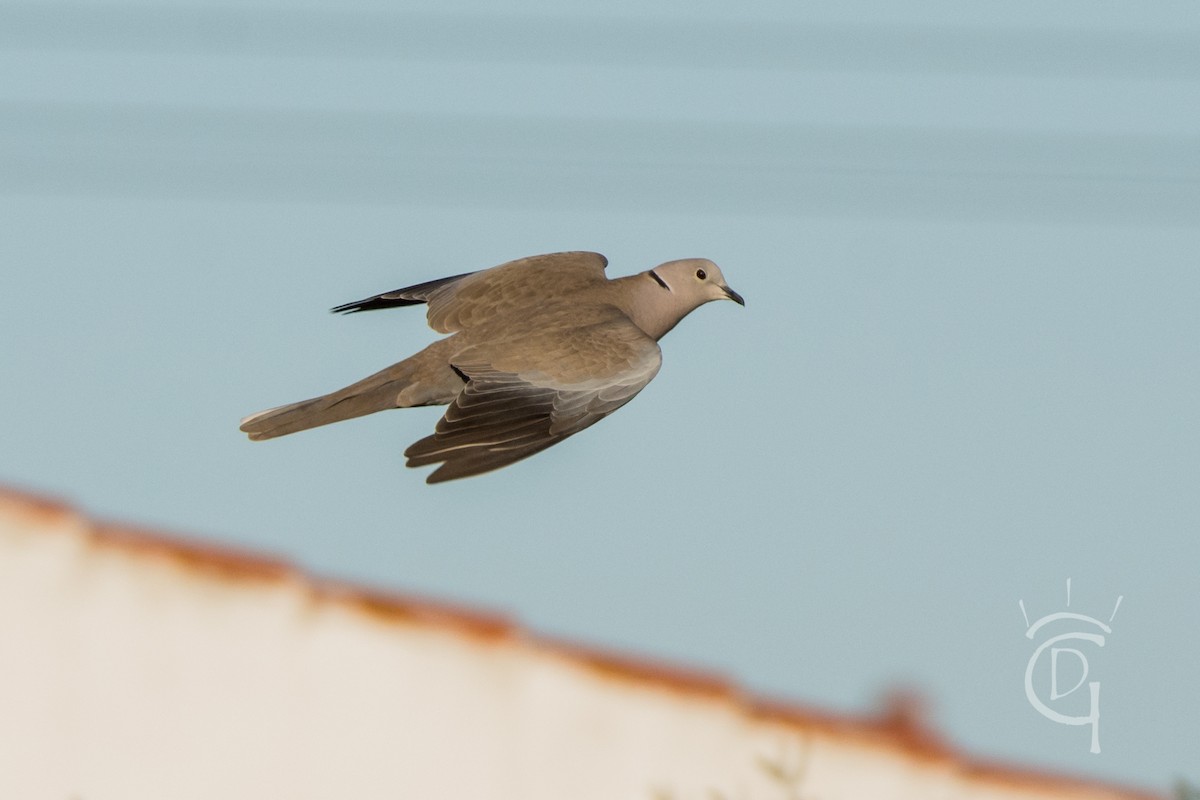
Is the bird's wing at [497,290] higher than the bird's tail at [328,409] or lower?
higher

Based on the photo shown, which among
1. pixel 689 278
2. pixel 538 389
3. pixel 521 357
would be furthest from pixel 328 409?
pixel 689 278

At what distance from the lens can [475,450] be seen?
780 cm

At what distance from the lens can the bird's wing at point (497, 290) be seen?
9070mm

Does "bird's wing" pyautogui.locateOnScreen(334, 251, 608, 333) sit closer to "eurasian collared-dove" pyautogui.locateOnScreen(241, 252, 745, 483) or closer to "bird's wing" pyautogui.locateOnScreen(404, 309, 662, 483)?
"eurasian collared-dove" pyautogui.locateOnScreen(241, 252, 745, 483)

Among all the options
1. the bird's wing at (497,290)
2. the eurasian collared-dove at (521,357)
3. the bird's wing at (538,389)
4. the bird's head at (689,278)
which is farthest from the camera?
the bird's head at (689,278)

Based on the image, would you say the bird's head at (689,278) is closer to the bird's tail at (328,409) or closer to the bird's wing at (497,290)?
the bird's wing at (497,290)

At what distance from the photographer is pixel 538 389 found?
831 centimetres

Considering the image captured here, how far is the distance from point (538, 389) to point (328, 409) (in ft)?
3.24

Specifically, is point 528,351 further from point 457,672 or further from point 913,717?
point 913,717

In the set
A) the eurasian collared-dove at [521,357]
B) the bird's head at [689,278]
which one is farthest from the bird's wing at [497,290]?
the bird's head at [689,278]

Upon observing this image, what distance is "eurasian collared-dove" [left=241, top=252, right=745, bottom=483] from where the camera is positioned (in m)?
8.03

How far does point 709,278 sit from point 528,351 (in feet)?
4.12

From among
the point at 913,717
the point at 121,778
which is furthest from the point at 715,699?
the point at 121,778

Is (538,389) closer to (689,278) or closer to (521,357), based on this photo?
(521,357)
